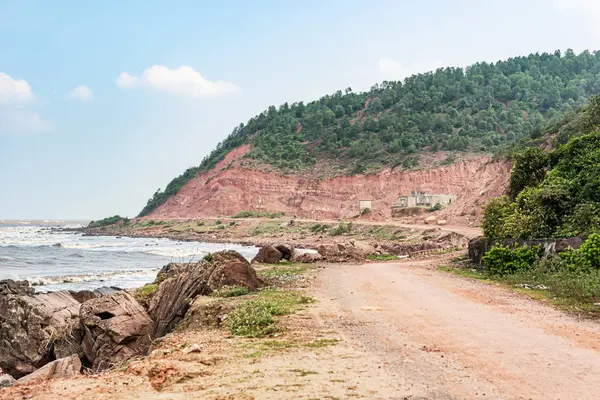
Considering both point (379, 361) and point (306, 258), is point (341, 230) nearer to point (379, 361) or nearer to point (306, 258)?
point (306, 258)

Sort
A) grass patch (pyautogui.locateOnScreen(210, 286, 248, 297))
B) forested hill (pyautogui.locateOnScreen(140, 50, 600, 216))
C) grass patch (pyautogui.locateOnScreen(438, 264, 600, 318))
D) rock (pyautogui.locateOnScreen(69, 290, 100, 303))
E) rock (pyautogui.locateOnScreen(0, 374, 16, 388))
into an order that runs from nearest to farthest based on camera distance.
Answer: rock (pyautogui.locateOnScreen(0, 374, 16, 388)) → grass patch (pyautogui.locateOnScreen(438, 264, 600, 318)) → grass patch (pyautogui.locateOnScreen(210, 286, 248, 297)) → rock (pyautogui.locateOnScreen(69, 290, 100, 303)) → forested hill (pyautogui.locateOnScreen(140, 50, 600, 216))

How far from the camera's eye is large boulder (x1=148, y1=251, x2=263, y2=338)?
12852 millimetres

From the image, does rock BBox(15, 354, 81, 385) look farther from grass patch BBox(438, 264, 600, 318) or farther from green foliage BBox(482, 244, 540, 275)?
green foliage BBox(482, 244, 540, 275)

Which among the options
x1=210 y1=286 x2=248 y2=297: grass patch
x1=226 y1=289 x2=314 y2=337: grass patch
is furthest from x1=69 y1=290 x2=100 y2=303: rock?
x1=226 y1=289 x2=314 y2=337: grass patch

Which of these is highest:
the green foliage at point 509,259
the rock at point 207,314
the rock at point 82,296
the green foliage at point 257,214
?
the green foliage at point 257,214

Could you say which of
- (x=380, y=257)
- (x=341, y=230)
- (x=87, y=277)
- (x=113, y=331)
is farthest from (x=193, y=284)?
(x=341, y=230)

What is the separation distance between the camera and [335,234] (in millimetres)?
55875

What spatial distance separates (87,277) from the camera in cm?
2984

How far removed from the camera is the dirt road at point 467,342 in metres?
6.14

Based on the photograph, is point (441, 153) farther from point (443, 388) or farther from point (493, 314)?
point (443, 388)

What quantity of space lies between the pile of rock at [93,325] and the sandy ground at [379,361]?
230 cm

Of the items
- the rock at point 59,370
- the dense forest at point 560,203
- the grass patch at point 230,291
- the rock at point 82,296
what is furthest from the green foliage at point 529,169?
the rock at point 59,370

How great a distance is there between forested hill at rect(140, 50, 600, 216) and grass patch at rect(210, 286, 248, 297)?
7067 cm

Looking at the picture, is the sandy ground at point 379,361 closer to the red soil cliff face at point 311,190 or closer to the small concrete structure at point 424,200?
the small concrete structure at point 424,200
